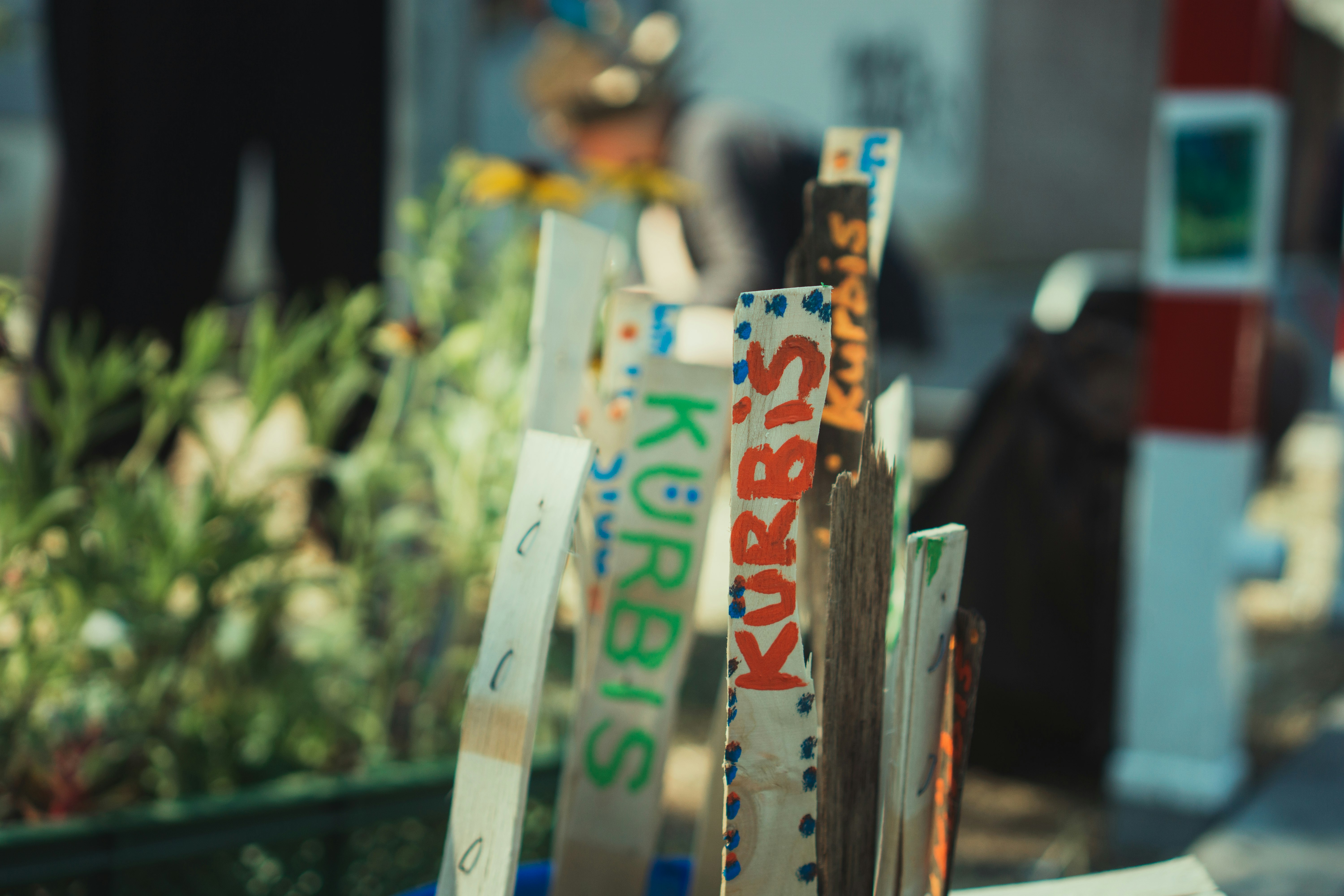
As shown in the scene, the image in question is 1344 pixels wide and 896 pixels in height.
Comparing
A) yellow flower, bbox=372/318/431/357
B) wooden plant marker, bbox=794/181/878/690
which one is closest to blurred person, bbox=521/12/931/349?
yellow flower, bbox=372/318/431/357

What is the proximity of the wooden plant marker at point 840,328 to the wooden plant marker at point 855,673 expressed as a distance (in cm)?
6

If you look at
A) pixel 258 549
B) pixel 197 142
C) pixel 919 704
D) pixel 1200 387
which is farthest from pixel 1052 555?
pixel 197 142

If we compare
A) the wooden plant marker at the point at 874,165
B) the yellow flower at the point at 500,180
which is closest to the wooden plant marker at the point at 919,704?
the wooden plant marker at the point at 874,165

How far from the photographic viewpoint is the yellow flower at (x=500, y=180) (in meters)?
1.31

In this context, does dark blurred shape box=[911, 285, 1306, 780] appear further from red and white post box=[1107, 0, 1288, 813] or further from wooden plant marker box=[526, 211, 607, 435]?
wooden plant marker box=[526, 211, 607, 435]

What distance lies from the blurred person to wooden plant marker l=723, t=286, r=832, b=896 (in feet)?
3.98

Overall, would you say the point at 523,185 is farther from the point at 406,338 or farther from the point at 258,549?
the point at 258,549

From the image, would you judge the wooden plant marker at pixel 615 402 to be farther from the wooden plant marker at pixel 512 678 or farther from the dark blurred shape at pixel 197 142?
the dark blurred shape at pixel 197 142

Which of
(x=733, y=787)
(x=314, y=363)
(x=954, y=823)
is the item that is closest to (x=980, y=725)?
(x=314, y=363)

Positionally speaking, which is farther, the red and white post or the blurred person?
the blurred person

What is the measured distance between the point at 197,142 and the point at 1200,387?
150cm

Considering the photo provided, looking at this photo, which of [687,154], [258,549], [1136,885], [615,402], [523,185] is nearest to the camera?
[1136,885]

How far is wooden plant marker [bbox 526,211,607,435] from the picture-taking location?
69 centimetres

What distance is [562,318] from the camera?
0.71 metres
